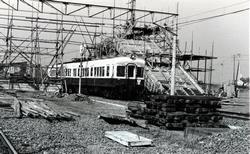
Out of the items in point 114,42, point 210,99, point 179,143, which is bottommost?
point 179,143

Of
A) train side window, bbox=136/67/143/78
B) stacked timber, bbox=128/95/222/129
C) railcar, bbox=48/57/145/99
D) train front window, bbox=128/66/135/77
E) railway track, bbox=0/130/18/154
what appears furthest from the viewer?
train side window, bbox=136/67/143/78

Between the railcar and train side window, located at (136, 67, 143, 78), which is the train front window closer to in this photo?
the railcar

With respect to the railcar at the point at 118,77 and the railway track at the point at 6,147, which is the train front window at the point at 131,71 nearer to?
the railcar at the point at 118,77

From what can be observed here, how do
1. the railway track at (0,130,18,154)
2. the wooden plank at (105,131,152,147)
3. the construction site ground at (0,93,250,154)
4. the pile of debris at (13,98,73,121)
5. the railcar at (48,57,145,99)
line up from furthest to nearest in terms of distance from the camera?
1. the railcar at (48,57,145,99)
2. the pile of debris at (13,98,73,121)
3. the wooden plank at (105,131,152,147)
4. the construction site ground at (0,93,250,154)
5. the railway track at (0,130,18,154)

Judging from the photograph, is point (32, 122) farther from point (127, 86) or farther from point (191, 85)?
point (191, 85)

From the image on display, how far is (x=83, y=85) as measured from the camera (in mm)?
33219

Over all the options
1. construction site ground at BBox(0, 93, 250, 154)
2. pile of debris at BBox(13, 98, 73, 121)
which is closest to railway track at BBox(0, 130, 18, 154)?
construction site ground at BBox(0, 93, 250, 154)

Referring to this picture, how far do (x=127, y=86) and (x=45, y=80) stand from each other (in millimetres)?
10876

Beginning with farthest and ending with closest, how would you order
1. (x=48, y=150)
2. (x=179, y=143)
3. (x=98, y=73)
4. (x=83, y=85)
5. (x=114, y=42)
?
(x=114, y=42)
(x=83, y=85)
(x=98, y=73)
(x=179, y=143)
(x=48, y=150)

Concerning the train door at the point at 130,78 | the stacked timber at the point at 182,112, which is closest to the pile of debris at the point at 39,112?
the stacked timber at the point at 182,112

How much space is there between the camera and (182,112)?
41.3 feet

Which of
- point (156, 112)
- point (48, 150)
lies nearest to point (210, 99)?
point (156, 112)

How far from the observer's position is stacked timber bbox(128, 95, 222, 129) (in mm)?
12266

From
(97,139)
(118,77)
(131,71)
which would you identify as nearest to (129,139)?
(97,139)
